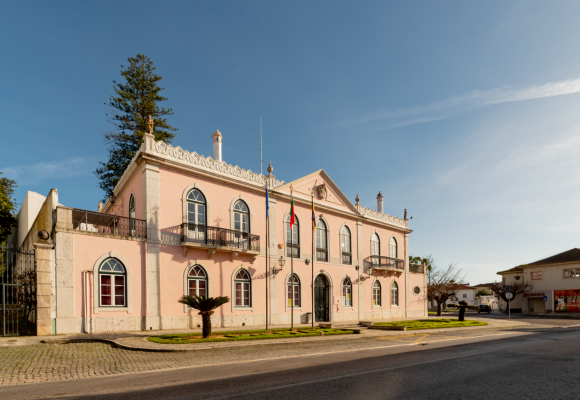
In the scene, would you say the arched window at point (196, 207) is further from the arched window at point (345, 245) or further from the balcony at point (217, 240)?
the arched window at point (345, 245)

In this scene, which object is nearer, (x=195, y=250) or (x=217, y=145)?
(x=195, y=250)

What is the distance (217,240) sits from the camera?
21438 millimetres

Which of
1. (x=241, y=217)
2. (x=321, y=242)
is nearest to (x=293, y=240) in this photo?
(x=321, y=242)

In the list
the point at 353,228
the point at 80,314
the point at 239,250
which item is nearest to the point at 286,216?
the point at 239,250

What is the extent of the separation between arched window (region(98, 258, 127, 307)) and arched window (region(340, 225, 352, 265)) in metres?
16.7

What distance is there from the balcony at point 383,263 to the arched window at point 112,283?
64.2 feet

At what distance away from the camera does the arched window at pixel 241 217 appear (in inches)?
917

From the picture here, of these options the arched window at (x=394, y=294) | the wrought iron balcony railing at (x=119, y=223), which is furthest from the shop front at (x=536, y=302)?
the wrought iron balcony railing at (x=119, y=223)

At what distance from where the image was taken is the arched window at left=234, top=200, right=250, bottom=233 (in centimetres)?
2330

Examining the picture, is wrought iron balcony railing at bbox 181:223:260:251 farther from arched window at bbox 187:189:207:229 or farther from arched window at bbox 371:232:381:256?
arched window at bbox 371:232:381:256

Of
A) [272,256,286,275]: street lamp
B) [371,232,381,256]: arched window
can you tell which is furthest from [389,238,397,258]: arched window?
[272,256,286,275]: street lamp

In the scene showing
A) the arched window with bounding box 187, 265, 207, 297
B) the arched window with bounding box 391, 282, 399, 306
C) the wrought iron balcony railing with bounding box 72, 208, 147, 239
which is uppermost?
the wrought iron balcony railing with bounding box 72, 208, 147, 239

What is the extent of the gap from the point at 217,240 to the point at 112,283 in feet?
18.4

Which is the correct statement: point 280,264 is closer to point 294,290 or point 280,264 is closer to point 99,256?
point 294,290
